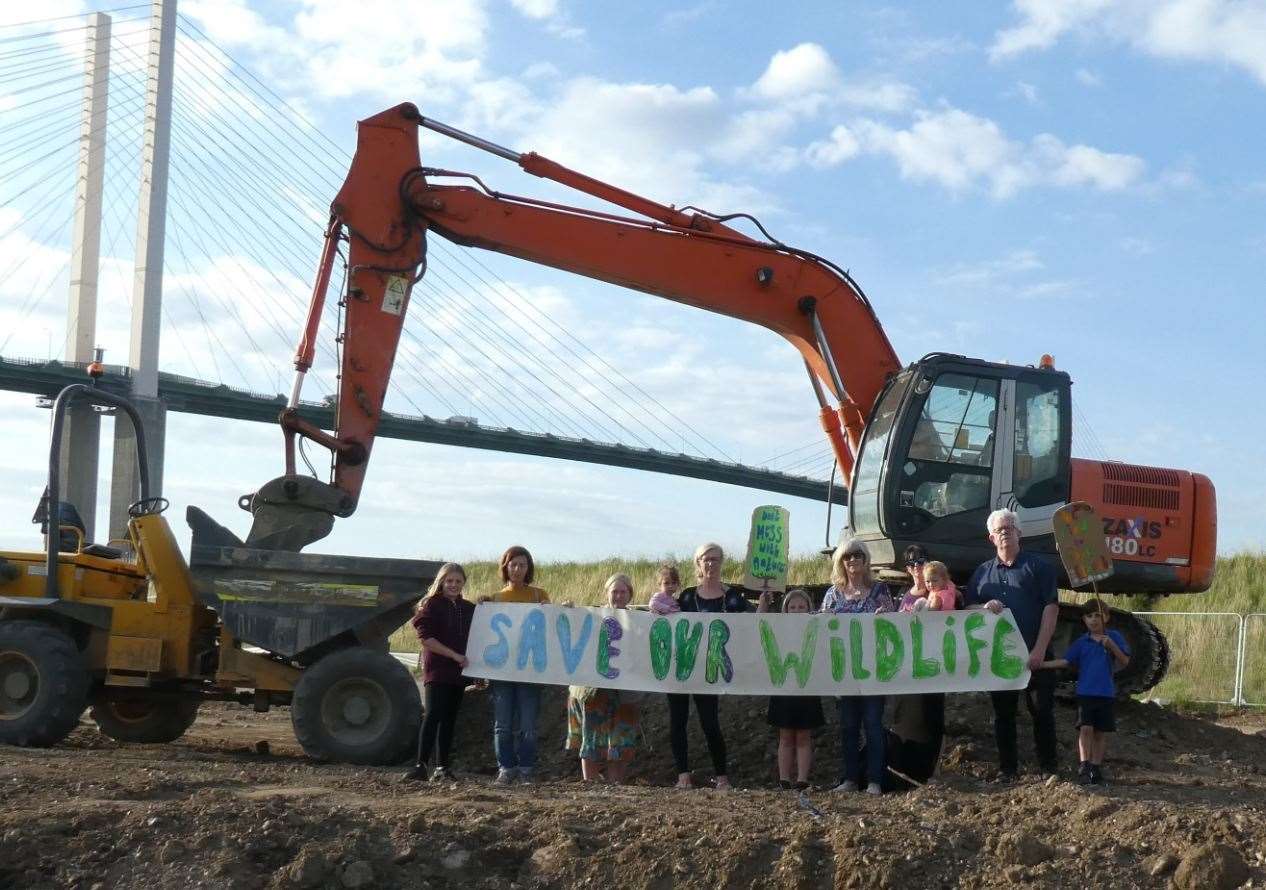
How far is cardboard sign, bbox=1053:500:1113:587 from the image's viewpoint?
30.4ft

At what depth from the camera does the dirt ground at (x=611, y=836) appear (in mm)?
6020

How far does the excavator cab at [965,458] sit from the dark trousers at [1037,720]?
2.99 m

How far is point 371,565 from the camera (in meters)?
10.0

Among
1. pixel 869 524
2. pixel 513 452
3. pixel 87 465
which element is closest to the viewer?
pixel 869 524

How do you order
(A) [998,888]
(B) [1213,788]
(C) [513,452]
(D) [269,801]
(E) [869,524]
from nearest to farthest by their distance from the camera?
(A) [998,888] → (D) [269,801] → (B) [1213,788] → (E) [869,524] → (C) [513,452]

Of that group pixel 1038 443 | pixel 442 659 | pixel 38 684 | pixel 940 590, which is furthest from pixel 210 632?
pixel 1038 443

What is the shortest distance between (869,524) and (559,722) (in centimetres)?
297

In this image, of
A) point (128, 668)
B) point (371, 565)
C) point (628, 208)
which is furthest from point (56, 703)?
point (628, 208)

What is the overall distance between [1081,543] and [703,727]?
105 inches

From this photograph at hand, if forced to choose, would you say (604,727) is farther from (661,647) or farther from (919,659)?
(919,659)

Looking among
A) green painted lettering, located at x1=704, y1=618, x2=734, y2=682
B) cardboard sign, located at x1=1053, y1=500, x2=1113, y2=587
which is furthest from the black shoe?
cardboard sign, located at x1=1053, y1=500, x2=1113, y2=587

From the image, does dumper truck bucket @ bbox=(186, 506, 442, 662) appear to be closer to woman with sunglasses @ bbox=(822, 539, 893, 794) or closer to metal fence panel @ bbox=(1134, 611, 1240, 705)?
woman with sunglasses @ bbox=(822, 539, 893, 794)

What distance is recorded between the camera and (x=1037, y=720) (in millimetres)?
8586

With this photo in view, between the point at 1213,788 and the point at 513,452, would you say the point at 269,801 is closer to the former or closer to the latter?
the point at 1213,788
